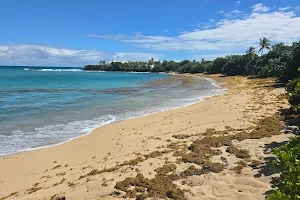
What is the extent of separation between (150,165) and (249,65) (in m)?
60.9

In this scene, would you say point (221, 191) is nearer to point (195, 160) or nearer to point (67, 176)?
point (195, 160)

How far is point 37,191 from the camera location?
5824mm

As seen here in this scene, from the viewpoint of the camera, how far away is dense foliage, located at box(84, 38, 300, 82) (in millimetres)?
27586

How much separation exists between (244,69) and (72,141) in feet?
214

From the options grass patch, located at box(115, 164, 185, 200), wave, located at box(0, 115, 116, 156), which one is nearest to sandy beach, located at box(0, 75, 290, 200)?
grass patch, located at box(115, 164, 185, 200)

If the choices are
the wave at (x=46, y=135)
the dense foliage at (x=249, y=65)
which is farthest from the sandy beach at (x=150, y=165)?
the dense foliage at (x=249, y=65)

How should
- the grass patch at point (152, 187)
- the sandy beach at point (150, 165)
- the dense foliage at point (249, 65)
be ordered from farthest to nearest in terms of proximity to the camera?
the dense foliage at point (249, 65) < the sandy beach at point (150, 165) < the grass patch at point (152, 187)

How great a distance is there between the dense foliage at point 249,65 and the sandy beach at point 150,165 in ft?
64.7

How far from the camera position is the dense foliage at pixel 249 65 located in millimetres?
27586

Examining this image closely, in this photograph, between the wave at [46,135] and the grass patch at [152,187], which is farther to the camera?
the wave at [46,135]

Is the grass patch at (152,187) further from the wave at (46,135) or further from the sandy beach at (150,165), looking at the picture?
the wave at (46,135)

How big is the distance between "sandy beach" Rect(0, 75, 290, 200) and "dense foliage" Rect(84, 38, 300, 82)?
19.7 meters

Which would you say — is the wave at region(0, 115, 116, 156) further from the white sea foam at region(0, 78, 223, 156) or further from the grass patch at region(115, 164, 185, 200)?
the grass patch at region(115, 164, 185, 200)

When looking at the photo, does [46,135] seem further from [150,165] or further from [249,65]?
[249,65]
